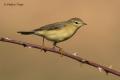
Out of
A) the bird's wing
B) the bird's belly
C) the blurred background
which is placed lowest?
the blurred background

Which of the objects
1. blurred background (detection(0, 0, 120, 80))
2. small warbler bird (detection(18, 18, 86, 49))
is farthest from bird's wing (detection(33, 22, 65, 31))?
blurred background (detection(0, 0, 120, 80))

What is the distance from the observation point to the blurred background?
9.00m

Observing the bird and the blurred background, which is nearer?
the bird

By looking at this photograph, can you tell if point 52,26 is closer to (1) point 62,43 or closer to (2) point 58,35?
(2) point 58,35

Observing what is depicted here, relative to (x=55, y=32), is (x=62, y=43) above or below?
below

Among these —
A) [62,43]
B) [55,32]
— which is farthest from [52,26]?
[62,43]

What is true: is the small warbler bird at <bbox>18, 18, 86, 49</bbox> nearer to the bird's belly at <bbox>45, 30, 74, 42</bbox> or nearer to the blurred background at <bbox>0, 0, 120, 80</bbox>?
the bird's belly at <bbox>45, 30, 74, 42</bbox>

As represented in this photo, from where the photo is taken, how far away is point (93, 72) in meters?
9.24

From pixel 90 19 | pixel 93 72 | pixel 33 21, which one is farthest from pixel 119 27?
pixel 93 72

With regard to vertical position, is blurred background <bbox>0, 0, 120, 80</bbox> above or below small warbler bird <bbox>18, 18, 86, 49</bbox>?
below

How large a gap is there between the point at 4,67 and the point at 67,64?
3.96 ft

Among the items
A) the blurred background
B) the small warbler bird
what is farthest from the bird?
the blurred background

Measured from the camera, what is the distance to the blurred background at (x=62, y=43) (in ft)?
29.5

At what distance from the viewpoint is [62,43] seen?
10727 mm
